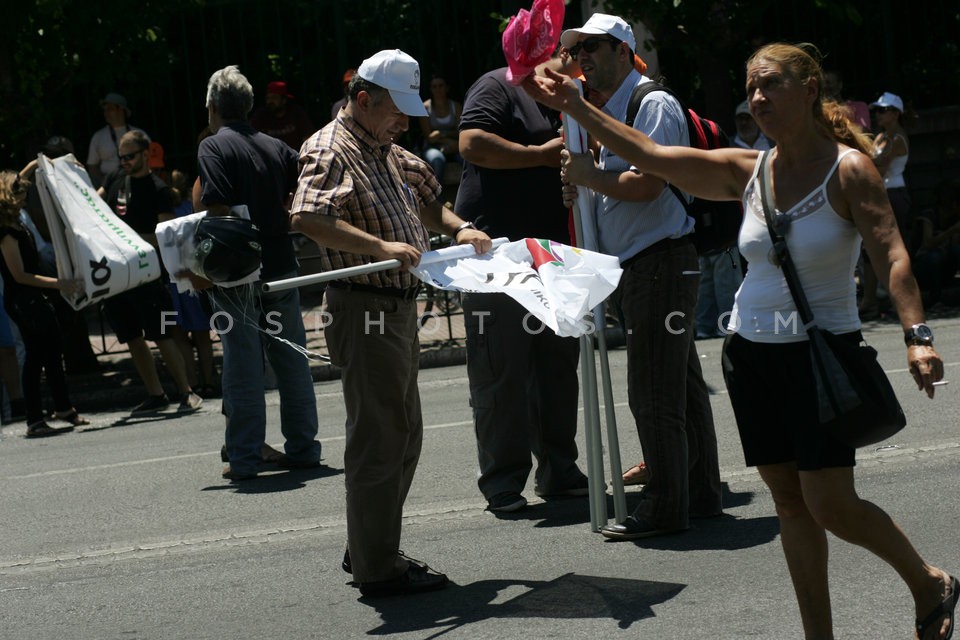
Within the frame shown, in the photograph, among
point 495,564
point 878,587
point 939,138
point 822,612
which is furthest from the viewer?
point 939,138

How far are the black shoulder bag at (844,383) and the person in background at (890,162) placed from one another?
883 cm

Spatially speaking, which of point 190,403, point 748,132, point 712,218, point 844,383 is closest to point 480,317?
point 712,218

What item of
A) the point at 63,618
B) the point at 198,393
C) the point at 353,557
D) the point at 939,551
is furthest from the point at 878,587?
the point at 198,393

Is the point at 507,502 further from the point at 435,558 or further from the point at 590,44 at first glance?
the point at 590,44

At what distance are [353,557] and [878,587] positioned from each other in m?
1.98

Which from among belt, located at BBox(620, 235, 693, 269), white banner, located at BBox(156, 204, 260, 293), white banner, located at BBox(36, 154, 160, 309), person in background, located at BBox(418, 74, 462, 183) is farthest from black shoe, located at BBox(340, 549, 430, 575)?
person in background, located at BBox(418, 74, 462, 183)

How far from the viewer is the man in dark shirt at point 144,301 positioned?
11.0 m

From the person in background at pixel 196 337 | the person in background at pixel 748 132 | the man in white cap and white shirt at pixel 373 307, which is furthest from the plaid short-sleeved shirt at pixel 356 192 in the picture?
the person in background at pixel 748 132

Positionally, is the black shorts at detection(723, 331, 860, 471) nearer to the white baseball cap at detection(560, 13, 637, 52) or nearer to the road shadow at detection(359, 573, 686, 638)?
the road shadow at detection(359, 573, 686, 638)

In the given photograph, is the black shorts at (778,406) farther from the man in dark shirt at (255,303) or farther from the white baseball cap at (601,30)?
the man in dark shirt at (255,303)

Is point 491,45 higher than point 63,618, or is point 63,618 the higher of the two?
point 491,45

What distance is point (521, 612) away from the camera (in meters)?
5.08

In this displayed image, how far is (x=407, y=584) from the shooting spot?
17.6 feet

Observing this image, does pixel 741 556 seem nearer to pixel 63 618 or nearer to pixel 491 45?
pixel 63 618
